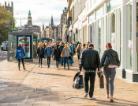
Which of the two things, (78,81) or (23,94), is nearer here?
(78,81)

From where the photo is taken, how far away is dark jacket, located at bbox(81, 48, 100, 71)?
57.0 ft

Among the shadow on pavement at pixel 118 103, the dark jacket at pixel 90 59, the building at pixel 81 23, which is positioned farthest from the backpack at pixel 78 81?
the building at pixel 81 23

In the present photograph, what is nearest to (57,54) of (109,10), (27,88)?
(109,10)

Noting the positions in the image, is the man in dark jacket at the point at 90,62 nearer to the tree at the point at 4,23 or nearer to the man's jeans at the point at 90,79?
the man's jeans at the point at 90,79

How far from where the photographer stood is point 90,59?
17375 millimetres

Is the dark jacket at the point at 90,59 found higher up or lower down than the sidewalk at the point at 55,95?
higher up

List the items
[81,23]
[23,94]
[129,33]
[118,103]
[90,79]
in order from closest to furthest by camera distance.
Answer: [118,103] → [90,79] → [23,94] → [129,33] → [81,23]

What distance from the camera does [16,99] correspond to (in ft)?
58.6

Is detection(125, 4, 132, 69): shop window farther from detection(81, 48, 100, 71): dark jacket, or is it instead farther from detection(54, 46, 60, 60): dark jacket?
detection(54, 46, 60, 60): dark jacket

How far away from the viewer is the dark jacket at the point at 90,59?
17.4 m

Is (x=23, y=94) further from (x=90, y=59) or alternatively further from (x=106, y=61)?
(x=106, y=61)

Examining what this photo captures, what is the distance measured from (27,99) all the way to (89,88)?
207 cm

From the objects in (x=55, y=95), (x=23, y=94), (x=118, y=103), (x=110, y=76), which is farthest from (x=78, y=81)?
(x=118, y=103)

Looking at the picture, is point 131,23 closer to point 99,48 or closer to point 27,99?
point 27,99
